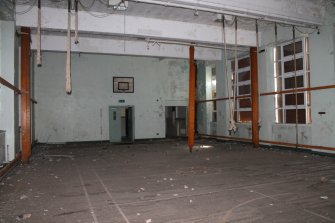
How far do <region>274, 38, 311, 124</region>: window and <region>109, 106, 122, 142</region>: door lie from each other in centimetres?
800

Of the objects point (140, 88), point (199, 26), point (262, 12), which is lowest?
point (140, 88)

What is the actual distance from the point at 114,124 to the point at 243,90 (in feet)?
22.7

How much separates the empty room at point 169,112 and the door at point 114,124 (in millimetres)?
56

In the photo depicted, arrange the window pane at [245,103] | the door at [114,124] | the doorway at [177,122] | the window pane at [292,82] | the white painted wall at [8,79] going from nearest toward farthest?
the white painted wall at [8,79]
the window pane at [292,82]
the window pane at [245,103]
the door at [114,124]
the doorway at [177,122]

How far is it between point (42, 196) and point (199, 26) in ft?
24.9

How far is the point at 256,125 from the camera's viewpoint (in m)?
10.0

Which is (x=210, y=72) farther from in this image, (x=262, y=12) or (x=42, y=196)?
(x=42, y=196)

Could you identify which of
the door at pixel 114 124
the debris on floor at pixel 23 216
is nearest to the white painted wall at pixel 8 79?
the debris on floor at pixel 23 216

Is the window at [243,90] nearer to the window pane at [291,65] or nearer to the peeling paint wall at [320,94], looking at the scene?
the window pane at [291,65]

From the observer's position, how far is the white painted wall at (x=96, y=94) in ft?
42.0

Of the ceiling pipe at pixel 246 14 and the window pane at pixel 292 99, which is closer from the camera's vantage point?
the ceiling pipe at pixel 246 14

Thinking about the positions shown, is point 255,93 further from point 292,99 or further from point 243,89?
point 243,89

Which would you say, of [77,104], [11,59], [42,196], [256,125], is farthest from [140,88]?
[42,196]

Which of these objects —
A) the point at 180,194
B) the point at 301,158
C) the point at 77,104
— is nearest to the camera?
the point at 180,194
